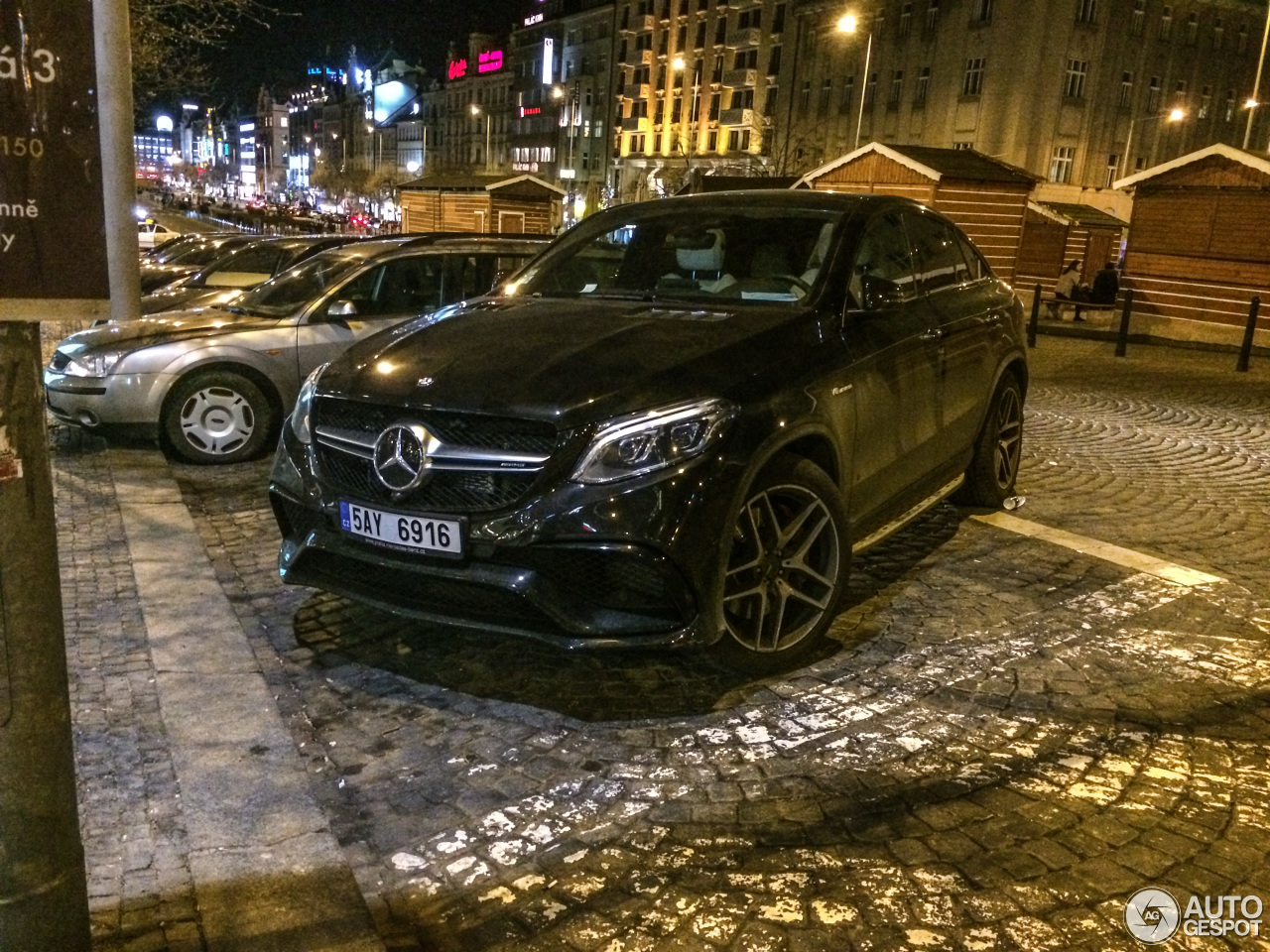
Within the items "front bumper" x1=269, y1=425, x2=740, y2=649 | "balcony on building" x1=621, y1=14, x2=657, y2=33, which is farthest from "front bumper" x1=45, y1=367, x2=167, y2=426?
"balcony on building" x1=621, y1=14, x2=657, y2=33

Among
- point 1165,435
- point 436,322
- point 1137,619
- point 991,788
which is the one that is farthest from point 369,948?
point 1165,435

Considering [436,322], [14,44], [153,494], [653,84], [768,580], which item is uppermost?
[653,84]

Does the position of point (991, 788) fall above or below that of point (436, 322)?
below

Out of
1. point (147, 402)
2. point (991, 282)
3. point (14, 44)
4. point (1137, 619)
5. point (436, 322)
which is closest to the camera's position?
point (14, 44)

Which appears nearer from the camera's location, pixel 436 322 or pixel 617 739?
pixel 617 739

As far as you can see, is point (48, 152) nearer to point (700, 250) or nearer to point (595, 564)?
point (595, 564)

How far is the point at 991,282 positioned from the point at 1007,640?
2.62 metres

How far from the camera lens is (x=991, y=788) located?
10.8ft

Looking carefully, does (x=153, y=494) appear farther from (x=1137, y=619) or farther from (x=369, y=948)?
(x=1137, y=619)

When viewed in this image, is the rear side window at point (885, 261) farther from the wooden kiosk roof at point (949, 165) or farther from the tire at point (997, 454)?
the wooden kiosk roof at point (949, 165)

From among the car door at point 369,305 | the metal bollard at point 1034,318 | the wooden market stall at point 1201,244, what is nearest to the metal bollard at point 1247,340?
the metal bollard at point 1034,318

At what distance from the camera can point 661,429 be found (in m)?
3.52

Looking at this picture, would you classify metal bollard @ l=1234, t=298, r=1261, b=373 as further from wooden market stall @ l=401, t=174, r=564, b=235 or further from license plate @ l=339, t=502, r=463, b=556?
wooden market stall @ l=401, t=174, r=564, b=235

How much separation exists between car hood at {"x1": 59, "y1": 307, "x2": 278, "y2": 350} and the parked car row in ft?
Result: 9.85
